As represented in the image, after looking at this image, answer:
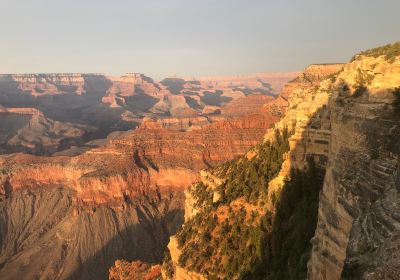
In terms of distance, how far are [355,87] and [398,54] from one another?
179 cm

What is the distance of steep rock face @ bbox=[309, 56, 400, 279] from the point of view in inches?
493

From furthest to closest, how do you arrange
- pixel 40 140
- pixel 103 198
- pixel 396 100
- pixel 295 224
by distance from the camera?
1. pixel 40 140
2. pixel 103 198
3. pixel 295 224
4. pixel 396 100

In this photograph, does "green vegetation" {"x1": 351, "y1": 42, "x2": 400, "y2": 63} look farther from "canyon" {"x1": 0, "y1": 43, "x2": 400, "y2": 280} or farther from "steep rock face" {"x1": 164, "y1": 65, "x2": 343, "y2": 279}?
"steep rock face" {"x1": 164, "y1": 65, "x2": 343, "y2": 279}

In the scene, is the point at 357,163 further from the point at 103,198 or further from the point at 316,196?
the point at 103,198

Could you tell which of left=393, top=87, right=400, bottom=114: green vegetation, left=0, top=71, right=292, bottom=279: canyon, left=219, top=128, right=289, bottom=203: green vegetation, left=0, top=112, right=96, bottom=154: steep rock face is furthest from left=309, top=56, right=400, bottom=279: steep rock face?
left=0, top=112, right=96, bottom=154: steep rock face

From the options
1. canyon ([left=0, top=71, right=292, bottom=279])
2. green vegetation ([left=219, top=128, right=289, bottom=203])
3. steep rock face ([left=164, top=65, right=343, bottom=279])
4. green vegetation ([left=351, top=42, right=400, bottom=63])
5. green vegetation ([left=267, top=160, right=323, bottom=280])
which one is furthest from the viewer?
canyon ([left=0, top=71, right=292, bottom=279])

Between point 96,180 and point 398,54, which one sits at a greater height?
point 398,54

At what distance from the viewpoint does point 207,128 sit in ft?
348

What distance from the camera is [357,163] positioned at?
47.4 feet

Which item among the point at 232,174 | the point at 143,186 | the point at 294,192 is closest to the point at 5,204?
the point at 143,186

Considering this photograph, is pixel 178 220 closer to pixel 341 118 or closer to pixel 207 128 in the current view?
pixel 207 128

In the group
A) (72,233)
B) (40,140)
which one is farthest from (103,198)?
(40,140)

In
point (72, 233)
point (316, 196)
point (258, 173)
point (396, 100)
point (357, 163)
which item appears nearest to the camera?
point (396, 100)

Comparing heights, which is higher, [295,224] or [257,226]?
[295,224]
